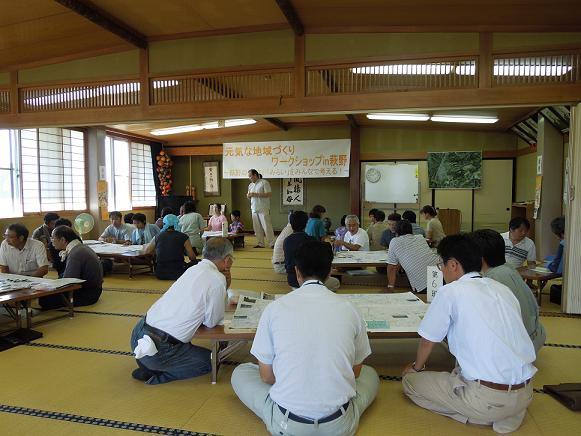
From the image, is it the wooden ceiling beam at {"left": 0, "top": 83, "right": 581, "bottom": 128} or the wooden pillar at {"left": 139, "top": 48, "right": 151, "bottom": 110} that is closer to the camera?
the wooden ceiling beam at {"left": 0, "top": 83, "right": 581, "bottom": 128}

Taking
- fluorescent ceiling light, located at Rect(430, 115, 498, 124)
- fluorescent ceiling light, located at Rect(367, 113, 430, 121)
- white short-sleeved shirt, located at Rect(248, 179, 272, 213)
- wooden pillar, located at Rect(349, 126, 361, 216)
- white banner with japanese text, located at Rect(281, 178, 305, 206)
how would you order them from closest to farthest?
fluorescent ceiling light, located at Rect(430, 115, 498, 124) → fluorescent ceiling light, located at Rect(367, 113, 430, 121) → white short-sleeved shirt, located at Rect(248, 179, 272, 213) → wooden pillar, located at Rect(349, 126, 361, 216) → white banner with japanese text, located at Rect(281, 178, 305, 206)

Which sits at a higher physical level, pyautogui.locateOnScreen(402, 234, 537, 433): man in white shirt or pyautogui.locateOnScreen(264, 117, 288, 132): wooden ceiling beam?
pyautogui.locateOnScreen(264, 117, 288, 132): wooden ceiling beam

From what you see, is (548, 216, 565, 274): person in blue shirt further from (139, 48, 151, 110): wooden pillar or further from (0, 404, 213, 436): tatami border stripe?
(139, 48, 151, 110): wooden pillar

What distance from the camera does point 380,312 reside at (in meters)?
2.88

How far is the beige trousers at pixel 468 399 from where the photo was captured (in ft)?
6.47

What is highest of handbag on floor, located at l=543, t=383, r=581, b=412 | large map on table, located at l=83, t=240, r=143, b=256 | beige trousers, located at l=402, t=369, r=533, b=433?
large map on table, located at l=83, t=240, r=143, b=256

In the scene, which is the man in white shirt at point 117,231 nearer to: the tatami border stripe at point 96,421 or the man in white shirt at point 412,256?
the man in white shirt at point 412,256

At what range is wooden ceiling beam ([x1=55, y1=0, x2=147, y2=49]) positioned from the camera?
3.73 metres

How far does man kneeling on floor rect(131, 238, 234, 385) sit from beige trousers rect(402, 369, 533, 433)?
119 cm

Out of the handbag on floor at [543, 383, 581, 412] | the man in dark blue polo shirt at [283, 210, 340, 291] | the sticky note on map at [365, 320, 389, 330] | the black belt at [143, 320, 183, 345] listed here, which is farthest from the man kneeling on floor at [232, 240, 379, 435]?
the man in dark blue polo shirt at [283, 210, 340, 291]

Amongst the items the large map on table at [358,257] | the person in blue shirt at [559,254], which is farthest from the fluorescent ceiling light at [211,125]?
the person in blue shirt at [559,254]

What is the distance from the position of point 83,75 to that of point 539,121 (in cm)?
690

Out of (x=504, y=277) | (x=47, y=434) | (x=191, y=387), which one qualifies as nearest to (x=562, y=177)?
(x=504, y=277)

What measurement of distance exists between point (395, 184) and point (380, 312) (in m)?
7.52
